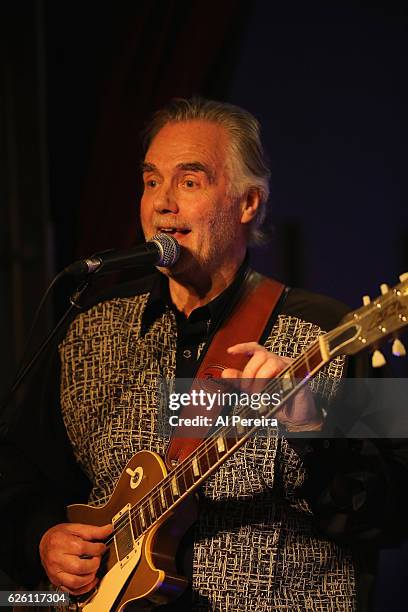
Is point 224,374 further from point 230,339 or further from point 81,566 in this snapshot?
point 81,566

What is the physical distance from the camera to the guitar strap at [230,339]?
1.92 m

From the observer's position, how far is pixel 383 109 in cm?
233

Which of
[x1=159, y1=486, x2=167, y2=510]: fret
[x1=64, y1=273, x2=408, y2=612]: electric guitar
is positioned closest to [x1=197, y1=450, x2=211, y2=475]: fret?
[x1=64, y1=273, x2=408, y2=612]: electric guitar

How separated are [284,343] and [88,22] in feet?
4.99

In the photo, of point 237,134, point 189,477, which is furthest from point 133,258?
point 237,134

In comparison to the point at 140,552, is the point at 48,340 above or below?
above

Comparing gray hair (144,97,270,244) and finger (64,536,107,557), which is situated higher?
gray hair (144,97,270,244)

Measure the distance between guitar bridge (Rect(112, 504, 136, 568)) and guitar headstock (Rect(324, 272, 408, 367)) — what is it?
0.60 m

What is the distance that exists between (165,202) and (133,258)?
0.31m

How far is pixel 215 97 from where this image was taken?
8.76ft

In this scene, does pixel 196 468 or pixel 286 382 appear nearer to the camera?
pixel 286 382

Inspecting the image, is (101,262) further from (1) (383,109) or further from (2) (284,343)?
(1) (383,109)

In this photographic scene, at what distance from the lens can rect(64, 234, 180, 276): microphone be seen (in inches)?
70.2

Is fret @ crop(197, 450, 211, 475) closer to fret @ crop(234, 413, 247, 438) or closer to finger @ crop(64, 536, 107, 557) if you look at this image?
fret @ crop(234, 413, 247, 438)
